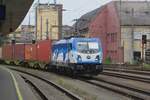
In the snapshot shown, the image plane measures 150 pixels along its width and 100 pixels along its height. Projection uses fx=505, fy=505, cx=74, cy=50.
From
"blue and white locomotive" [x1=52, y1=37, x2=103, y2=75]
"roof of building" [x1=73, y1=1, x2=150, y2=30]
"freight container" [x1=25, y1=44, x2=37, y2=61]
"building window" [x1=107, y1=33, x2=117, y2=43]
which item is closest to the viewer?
"blue and white locomotive" [x1=52, y1=37, x2=103, y2=75]

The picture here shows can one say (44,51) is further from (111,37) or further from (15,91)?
(111,37)

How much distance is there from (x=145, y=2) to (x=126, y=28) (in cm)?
1083

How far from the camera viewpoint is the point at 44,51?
167 feet

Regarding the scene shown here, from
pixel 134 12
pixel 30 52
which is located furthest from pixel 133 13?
pixel 30 52

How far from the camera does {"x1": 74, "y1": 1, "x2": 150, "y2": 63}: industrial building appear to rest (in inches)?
3440

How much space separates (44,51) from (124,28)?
128 feet

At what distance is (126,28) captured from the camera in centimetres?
8800

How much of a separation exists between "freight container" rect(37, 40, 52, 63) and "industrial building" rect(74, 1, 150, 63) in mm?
32545

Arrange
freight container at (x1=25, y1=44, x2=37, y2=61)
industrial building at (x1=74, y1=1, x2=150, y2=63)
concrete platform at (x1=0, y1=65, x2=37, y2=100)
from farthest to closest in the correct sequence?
industrial building at (x1=74, y1=1, x2=150, y2=63) < freight container at (x1=25, y1=44, x2=37, y2=61) < concrete platform at (x1=0, y1=65, x2=37, y2=100)

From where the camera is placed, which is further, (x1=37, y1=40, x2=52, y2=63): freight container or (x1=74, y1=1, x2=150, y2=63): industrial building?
(x1=74, y1=1, x2=150, y2=63): industrial building

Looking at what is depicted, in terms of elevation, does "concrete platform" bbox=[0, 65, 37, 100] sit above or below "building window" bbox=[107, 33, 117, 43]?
below

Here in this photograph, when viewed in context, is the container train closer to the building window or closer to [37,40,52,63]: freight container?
[37,40,52,63]: freight container

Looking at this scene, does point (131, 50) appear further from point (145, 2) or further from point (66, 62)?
point (66, 62)

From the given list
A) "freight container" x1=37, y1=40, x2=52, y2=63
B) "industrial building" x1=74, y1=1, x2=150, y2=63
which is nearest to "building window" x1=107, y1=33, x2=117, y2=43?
"industrial building" x1=74, y1=1, x2=150, y2=63
